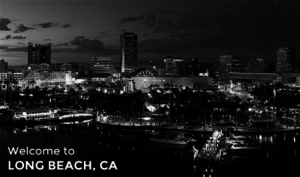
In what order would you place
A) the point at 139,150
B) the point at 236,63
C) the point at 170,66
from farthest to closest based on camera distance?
1. the point at 236,63
2. the point at 170,66
3. the point at 139,150

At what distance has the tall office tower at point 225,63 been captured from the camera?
48.4 metres

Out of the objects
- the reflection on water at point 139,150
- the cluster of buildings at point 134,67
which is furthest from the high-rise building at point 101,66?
the reflection on water at point 139,150

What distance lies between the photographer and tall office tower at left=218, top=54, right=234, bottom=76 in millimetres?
48438

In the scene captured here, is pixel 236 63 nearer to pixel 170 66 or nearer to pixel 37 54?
pixel 170 66

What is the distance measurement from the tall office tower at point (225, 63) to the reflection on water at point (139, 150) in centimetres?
3777

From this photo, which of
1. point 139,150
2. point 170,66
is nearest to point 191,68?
point 170,66

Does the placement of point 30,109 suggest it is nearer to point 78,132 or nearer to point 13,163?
point 78,132

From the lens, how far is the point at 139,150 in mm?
9383

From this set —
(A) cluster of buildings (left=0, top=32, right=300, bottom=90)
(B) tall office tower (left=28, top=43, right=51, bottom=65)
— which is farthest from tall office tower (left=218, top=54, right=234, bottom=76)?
(B) tall office tower (left=28, top=43, right=51, bottom=65)

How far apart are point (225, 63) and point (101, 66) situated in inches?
688

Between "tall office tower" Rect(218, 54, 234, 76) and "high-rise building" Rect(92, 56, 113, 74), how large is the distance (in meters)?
15.5

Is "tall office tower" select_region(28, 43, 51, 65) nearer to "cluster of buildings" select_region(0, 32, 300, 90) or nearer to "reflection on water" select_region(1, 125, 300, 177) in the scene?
"cluster of buildings" select_region(0, 32, 300, 90)

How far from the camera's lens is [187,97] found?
1948 centimetres

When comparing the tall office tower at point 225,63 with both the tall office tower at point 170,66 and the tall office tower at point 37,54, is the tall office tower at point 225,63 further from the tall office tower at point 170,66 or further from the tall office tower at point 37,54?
the tall office tower at point 37,54
